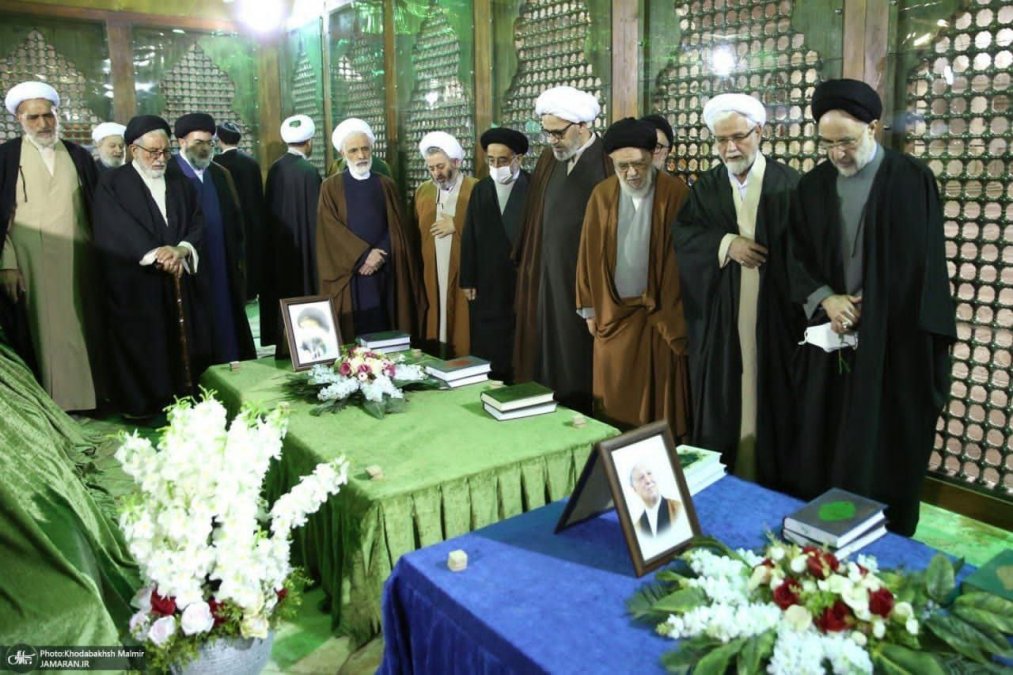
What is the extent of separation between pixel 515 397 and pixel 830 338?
1.11 meters

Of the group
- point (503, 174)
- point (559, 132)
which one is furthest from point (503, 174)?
point (559, 132)

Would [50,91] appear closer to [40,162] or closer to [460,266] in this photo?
[40,162]

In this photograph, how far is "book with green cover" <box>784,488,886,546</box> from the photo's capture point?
1.75m

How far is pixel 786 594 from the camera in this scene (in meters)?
1.43

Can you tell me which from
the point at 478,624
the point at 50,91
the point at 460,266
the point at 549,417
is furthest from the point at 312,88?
the point at 478,624

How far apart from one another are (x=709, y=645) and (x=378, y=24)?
575cm

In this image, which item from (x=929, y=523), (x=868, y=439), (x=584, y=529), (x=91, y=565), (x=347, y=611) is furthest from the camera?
(x=929, y=523)

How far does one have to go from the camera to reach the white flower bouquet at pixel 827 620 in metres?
1.33

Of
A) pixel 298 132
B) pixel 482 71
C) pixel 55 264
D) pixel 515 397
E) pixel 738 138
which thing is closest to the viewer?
pixel 515 397

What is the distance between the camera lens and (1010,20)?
114 inches

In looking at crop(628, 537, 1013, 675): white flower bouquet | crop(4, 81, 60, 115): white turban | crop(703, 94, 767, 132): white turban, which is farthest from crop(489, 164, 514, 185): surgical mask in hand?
crop(628, 537, 1013, 675): white flower bouquet

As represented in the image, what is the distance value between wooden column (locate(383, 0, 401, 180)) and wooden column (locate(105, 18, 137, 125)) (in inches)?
102

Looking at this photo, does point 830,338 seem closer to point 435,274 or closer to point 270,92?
point 435,274

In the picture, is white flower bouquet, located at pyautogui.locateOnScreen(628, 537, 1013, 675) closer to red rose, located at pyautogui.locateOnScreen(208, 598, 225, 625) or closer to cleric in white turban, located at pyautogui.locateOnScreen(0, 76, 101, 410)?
red rose, located at pyautogui.locateOnScreen(208, 598, 225, 625)
